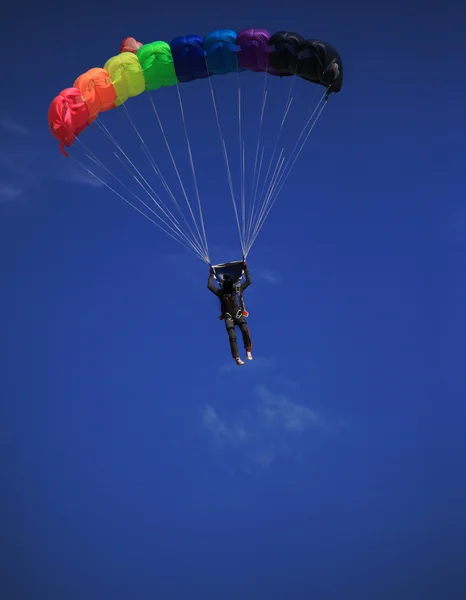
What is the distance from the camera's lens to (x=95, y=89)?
1348cm

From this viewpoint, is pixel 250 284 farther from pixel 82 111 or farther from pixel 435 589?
pixel 435 589

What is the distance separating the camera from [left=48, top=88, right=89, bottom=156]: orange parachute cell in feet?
43.5

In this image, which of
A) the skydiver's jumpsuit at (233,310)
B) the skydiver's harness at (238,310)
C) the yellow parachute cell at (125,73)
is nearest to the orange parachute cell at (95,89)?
the yellow parachute cell at (125,73)

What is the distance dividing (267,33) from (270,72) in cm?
77

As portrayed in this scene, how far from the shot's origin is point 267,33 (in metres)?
13.4

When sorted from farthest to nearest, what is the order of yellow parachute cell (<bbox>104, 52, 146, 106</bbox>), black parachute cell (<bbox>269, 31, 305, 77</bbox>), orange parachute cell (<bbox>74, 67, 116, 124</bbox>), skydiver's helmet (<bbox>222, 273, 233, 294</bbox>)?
1. yellow parachute cell (<bbox>104, 52, 146, 106</bbox>)
2. orange parachute cell (<bbox>74, 67, 116, 124</bbox>)
3. black parachute cell (<bbox>269, 31, 305, 77</bbox>)
4. skydiver's helmet (<bbox>222, 273, 233, 294</bbox>)

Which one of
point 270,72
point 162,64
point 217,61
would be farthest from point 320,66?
point 162,64

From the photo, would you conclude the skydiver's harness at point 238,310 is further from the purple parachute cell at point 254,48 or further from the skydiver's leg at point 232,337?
the purple parachute cell at point 254,48

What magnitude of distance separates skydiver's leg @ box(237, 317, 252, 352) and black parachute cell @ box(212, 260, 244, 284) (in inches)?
31.6

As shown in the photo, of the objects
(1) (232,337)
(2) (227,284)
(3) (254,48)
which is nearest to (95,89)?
(3) (254,48)

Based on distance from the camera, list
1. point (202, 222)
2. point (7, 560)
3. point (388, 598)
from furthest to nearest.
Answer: point (388, 598), point (7, 560), point (202, 222)

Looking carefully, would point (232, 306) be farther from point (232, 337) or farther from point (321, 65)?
point (321, 65)

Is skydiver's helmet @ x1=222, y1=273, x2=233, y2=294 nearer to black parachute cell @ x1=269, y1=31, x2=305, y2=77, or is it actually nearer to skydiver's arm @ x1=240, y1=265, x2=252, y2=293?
skydiver's arm @ x1=240, y1=265, x2=252, y2=293

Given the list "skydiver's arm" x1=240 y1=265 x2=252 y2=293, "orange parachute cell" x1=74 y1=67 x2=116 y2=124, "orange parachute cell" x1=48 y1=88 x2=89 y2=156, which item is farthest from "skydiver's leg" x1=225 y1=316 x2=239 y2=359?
"orange parachute cell" x1=74 y1=67 x2=116 y2=124
